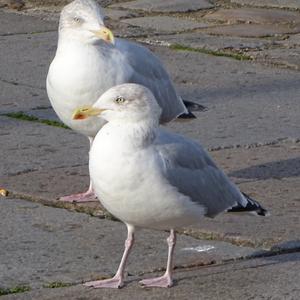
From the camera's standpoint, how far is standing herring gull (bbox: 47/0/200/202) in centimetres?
607

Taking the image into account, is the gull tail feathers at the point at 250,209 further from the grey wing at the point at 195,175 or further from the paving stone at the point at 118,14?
the paving stone at the point at 118,14

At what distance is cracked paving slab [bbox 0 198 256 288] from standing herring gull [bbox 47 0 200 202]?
1.44 ft

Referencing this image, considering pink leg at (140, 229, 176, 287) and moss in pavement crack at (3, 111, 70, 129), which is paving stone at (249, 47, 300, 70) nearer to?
moss in pavement crack at (3, 111, 70, 129)

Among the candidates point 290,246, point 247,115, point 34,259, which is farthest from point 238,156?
point 34,259

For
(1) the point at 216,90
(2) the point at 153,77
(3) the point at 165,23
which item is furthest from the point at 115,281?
(3) the point at 165,23

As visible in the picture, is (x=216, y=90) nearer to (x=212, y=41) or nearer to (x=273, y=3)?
(x=212, y=41)

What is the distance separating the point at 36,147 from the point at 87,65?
3.62ft

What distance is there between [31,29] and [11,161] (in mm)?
4243

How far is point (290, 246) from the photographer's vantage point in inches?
208

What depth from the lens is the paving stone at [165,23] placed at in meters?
10.8

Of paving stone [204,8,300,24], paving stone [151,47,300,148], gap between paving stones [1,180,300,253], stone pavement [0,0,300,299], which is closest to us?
stone pavement [0,0,300,299]

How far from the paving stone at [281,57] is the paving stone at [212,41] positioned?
0.60 feet

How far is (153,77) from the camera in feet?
21.5

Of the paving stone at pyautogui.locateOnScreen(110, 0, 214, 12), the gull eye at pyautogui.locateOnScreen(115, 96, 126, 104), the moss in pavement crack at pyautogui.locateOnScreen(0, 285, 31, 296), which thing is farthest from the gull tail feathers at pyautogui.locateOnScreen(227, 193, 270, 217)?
the paving stone at pyautogui.locateOnScreen(110, 0, 214, 12)
